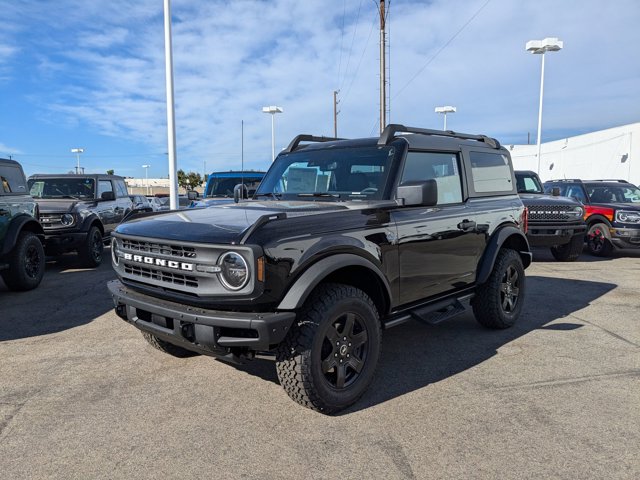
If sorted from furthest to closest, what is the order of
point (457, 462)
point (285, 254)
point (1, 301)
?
point (1, 301), point (285, 254), point (457, 462)

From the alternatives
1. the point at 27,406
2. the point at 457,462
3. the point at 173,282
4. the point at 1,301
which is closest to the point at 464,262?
the point at 457,462

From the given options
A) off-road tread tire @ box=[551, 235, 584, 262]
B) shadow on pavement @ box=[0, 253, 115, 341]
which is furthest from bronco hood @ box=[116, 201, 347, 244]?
off-road tread tire @ box=[551, 235, 584, 262]

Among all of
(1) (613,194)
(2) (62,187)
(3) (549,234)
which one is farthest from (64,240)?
(1) (613,194)

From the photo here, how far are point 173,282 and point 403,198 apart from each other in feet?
5.87

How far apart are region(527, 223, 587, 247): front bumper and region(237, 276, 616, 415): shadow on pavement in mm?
2856

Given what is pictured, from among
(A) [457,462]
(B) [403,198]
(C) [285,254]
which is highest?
(B) [403,198]

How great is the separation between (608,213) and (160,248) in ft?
34.8

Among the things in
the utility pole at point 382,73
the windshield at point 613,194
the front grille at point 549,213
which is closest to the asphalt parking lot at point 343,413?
the front grille at point 549,213

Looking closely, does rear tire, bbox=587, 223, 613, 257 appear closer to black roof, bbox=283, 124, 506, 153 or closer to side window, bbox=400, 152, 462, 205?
black roof, bbox=283, 124, 506, 153

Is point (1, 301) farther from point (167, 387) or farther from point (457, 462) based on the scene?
point (457, 462)

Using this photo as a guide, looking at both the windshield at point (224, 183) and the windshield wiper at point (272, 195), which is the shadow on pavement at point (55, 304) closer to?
the windshield wiper at point (272, 195)

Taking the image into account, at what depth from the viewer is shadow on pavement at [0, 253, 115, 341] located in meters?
5.27

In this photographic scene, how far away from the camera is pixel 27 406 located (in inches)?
132

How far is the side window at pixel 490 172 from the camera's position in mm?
4832
